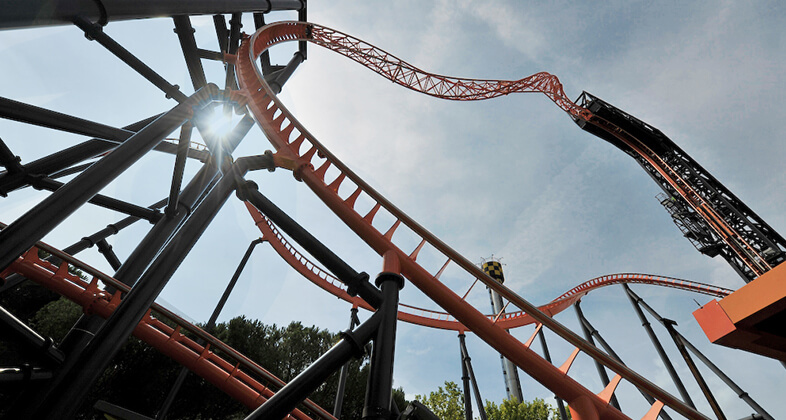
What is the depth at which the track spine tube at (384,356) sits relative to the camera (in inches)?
76.6

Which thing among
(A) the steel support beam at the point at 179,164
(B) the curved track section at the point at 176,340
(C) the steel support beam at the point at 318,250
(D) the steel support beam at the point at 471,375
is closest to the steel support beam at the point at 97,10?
(A) the steel support beam at the point at 179,164

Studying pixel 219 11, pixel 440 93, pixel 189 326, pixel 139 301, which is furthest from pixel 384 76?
pixel 139 301

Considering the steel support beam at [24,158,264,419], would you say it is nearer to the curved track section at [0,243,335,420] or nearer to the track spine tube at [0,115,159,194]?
the track spine tube at [0,115,159,194]

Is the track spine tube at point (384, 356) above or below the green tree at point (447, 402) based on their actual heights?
below

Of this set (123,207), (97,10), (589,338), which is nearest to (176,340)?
(123,207)

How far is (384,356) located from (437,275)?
5.52 ft

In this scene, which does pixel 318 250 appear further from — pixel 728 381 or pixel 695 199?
pixel 695 199

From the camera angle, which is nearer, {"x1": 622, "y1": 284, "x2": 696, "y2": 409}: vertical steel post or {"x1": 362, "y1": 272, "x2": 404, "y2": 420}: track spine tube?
{"x1": 362, "y1": 272, "x2": 404, "y2": 420}: track spine tube

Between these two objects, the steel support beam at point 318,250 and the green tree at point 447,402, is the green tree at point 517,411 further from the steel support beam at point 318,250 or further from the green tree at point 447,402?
the steel support beam at point 318,250

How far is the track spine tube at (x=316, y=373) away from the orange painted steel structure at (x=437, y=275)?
114 cm

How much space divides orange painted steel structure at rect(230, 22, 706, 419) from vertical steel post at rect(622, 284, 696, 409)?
4.23 meters

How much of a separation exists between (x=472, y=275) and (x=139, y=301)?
2.96 meters

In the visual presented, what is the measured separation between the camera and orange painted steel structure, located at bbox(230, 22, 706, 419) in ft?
9.82

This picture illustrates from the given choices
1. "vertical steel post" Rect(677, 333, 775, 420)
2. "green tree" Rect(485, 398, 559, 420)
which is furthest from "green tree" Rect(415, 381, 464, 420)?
"vertical steel post" Rect(677, 333, 775, 420)
